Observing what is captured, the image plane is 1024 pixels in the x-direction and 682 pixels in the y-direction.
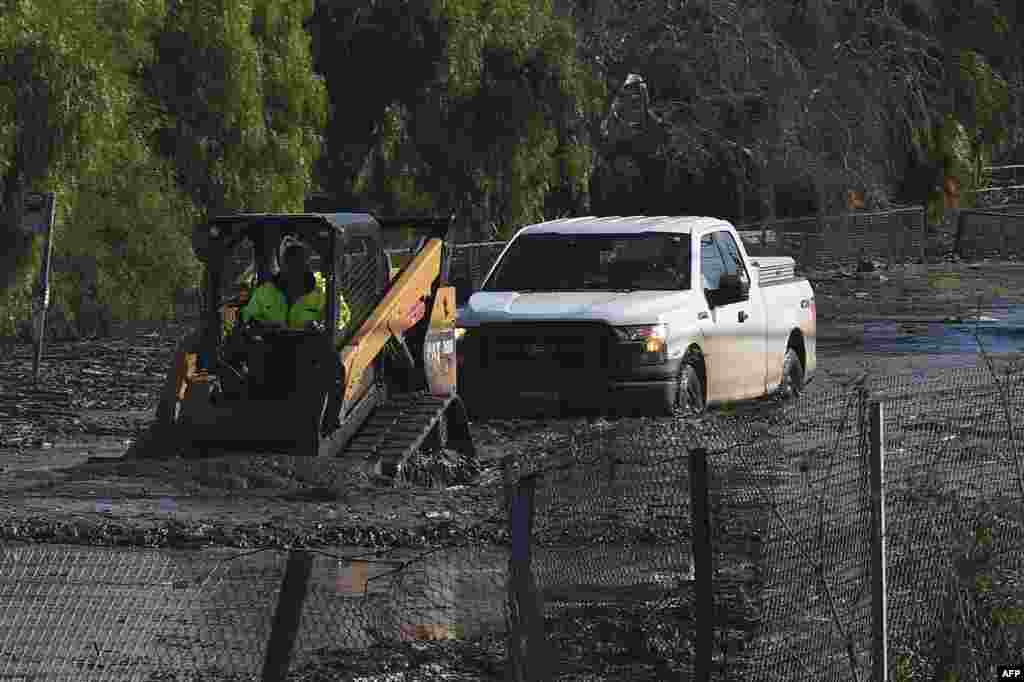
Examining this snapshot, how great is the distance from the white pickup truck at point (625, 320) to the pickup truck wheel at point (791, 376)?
0.20 ft

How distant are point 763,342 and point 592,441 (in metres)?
3.60

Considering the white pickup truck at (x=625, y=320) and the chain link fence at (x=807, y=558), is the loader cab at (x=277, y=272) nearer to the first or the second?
the white pickup truck at (x=625, y=320)

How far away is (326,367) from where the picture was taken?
15070mm

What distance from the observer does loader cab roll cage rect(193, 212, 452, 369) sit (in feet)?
50.0

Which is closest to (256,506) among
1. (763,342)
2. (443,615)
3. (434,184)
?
(443,615)

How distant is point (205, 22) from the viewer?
1193 inches

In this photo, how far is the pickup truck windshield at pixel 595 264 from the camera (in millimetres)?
19031

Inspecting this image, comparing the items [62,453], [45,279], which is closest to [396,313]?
[62,453]

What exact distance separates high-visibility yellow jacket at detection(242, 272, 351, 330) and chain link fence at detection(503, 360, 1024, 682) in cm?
521

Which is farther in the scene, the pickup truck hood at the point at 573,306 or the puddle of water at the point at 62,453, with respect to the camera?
the pickup truck hood at the point at 573,306

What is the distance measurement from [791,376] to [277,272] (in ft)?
22.7

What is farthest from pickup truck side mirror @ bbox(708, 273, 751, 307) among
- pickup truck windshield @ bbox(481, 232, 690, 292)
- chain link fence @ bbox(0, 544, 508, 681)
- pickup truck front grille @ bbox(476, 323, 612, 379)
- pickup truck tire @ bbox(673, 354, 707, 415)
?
chain link fence @ bbox(0, 544, 508, 681)

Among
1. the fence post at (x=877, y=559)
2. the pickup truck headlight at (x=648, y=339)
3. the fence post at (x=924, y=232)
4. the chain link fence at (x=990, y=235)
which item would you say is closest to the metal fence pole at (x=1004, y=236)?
the chain link fence at (x=990, y=235)

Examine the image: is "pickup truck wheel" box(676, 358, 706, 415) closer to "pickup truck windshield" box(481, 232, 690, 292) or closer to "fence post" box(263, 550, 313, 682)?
"pickup truck windshield" box(481, 232, 690, 292)
